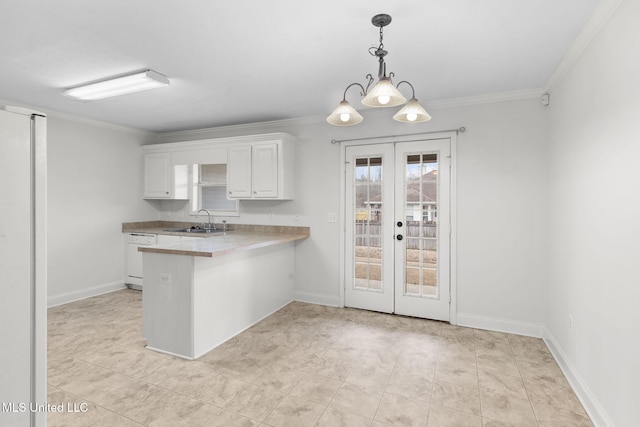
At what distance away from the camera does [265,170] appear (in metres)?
4.32

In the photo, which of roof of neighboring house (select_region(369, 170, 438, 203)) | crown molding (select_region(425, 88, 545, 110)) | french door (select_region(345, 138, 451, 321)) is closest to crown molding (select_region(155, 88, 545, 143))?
crown molding (select_region(425, 88, 545, 110))

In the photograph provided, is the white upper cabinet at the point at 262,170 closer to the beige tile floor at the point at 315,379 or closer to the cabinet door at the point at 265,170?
the cabinet door at the point at 265,170

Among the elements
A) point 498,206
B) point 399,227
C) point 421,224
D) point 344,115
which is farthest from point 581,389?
point 344,115

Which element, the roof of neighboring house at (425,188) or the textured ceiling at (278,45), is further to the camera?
the roof of neighboring house at (425,188)

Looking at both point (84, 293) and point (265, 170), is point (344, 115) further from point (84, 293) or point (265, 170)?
Answer: point (84, 293)

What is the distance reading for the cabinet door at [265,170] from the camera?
4258mm

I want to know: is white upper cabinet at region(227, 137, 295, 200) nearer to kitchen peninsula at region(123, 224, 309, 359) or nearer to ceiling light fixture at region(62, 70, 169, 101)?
kitchen peninsula at region(123, 224, 309, 359)

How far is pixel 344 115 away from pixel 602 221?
68.9 inches

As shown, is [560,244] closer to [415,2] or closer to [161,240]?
[415,2]

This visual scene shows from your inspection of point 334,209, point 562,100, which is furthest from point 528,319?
point 334,209

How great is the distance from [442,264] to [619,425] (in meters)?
2.06

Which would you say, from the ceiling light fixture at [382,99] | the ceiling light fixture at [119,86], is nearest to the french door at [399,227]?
the ceiling light fixture at [382,99]

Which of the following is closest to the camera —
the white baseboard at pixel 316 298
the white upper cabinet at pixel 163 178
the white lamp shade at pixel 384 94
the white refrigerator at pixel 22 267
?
the white refrigerator at pixel 22 267

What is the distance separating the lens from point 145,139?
534 centimetres
